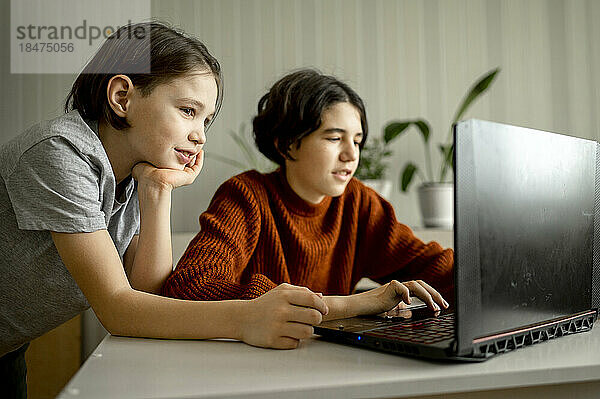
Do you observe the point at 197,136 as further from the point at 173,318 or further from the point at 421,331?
the point at 421,331

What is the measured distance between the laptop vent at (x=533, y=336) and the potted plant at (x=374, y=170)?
1469 millimetres

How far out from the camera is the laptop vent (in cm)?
56

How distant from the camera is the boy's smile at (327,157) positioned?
1205 millimetres

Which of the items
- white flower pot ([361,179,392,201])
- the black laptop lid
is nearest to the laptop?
the black laptop lid

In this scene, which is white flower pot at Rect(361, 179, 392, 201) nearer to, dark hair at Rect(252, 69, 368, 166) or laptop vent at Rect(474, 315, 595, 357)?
dark hair at Rect(252, 69, 368, 166)

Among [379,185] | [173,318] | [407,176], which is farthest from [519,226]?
[407,176]

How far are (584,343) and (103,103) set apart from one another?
798mm

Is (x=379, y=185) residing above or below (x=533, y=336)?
above

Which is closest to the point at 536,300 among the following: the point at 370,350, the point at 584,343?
the point at 584,343

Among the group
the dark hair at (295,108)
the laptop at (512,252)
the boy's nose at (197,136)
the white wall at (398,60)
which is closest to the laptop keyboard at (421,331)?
the laptop at (512,252)

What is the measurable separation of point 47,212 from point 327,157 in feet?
1.95

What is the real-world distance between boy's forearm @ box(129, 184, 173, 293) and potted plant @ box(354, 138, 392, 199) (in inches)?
50.8

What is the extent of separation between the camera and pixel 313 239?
4.04 feet

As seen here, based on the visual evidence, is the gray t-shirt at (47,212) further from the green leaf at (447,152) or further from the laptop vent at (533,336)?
the green leaf at (447,152)
